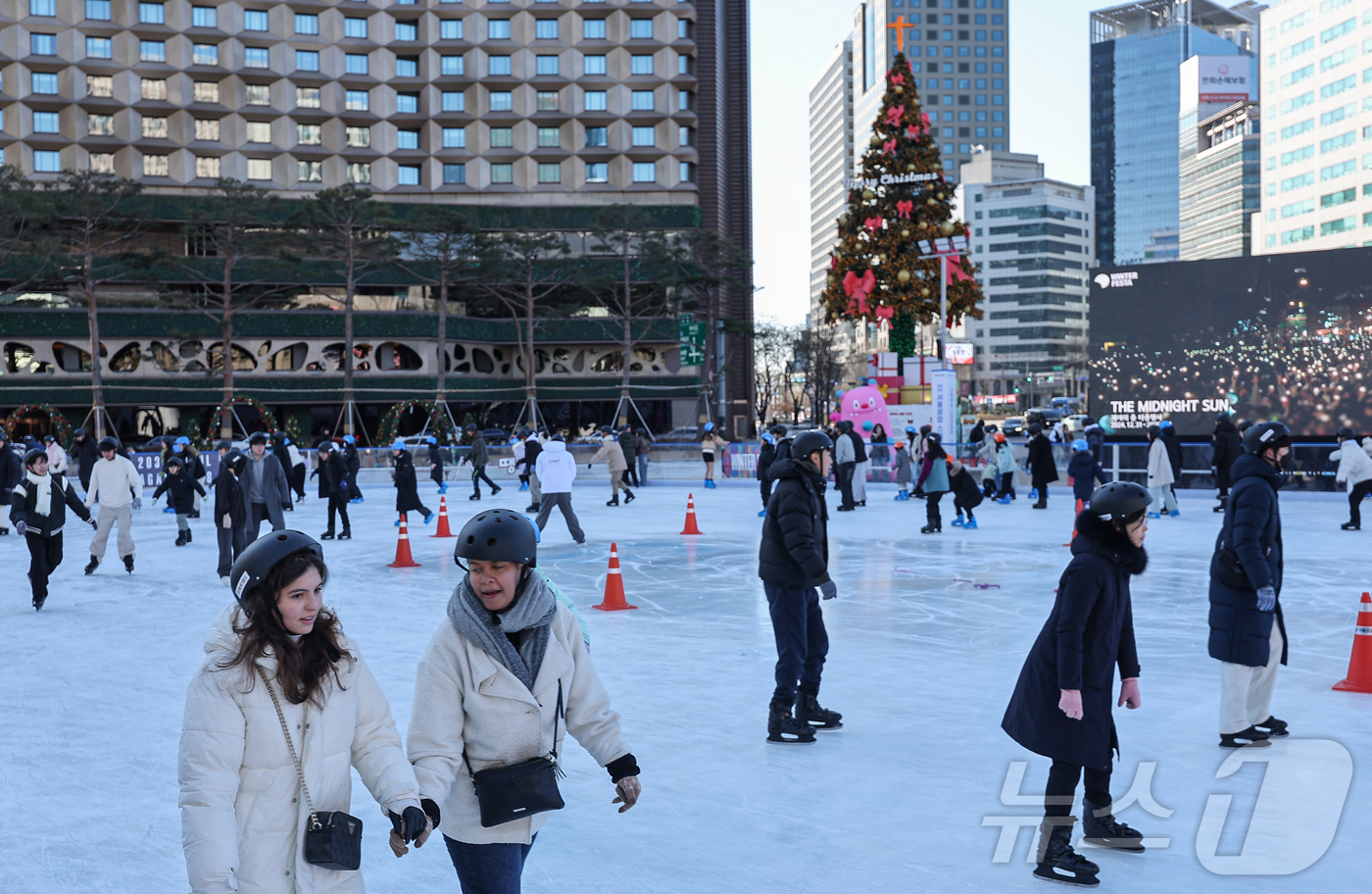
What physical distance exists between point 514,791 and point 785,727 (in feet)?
12.1

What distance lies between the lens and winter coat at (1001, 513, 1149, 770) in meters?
4.32

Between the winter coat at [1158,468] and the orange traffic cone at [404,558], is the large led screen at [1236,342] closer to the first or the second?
the winter coat at [1158,468]

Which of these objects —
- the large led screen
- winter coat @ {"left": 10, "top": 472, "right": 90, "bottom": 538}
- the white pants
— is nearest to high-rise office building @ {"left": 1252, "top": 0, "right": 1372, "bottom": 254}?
the large led screen

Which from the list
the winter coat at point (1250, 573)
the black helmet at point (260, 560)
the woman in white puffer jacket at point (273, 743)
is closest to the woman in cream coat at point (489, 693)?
the woman in white puffer jacket at point (273, 743)

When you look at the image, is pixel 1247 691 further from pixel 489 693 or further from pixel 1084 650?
pixel 489 693

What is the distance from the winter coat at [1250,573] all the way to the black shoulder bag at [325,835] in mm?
4779

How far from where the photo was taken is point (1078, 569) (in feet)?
14.4

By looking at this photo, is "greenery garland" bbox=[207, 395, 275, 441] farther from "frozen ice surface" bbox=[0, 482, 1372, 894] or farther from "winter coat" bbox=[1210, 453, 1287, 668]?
"winter coat" bbox=[1210, 453, 1287, 668]

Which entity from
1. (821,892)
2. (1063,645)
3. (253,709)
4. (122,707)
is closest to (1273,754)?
Result: (1063,645)

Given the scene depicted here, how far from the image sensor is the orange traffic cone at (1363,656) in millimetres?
7148

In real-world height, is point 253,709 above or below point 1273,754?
above

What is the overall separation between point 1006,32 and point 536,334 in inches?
5395

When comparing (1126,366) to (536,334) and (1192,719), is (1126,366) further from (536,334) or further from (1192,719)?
(536,334)

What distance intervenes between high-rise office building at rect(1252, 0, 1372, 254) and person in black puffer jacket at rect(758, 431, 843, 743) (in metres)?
91.0
